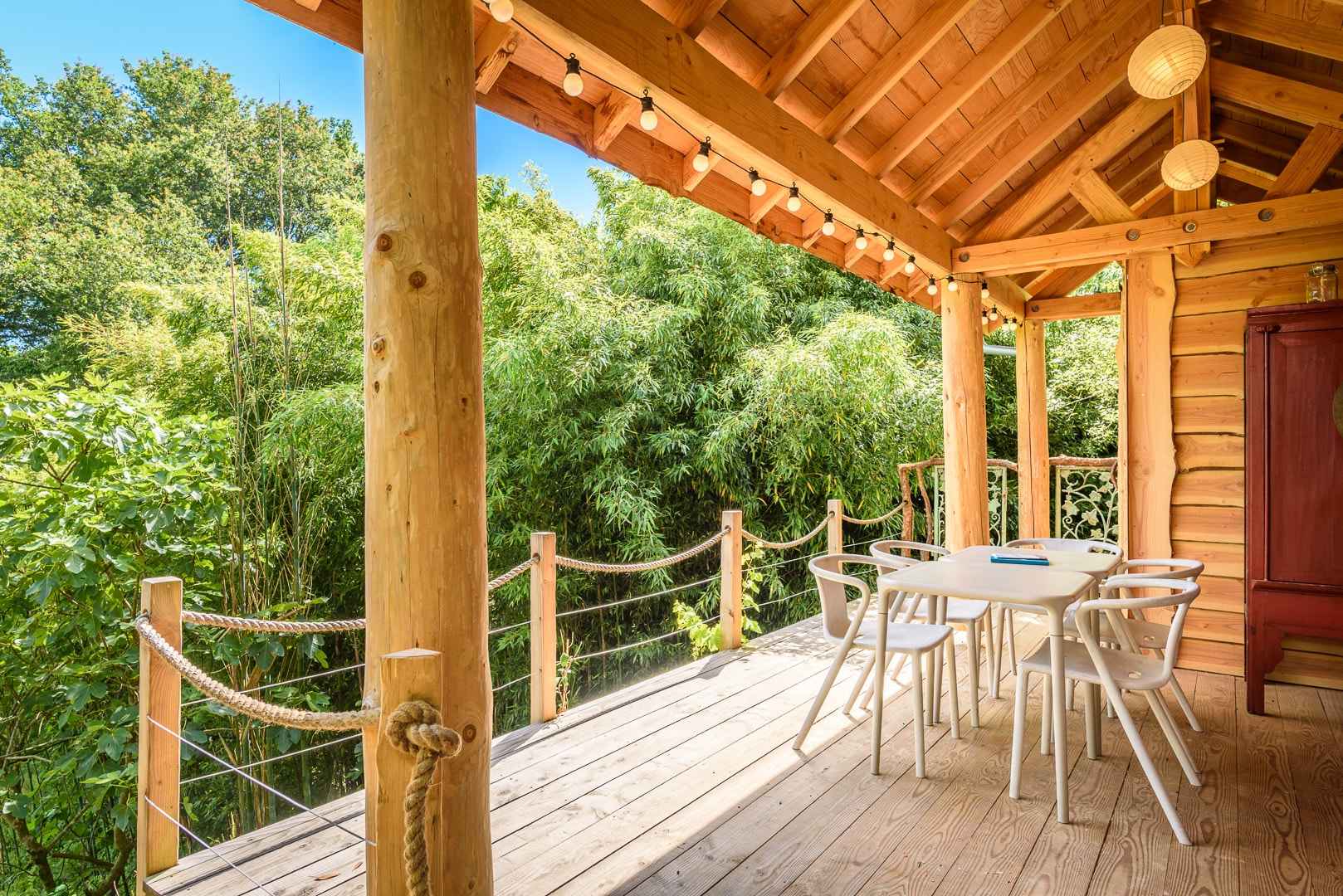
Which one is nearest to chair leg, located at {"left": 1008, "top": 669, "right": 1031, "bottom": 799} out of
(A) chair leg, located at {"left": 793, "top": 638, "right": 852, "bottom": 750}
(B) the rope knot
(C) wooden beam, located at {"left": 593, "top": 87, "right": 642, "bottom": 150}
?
(A) chair leg, located at {"left": 793, "top": 638, "right": 852, "bottom": 750}

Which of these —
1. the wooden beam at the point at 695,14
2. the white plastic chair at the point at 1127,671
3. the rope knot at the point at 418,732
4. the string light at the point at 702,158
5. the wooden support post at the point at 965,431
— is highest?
the wooden beam at the point at 695,14

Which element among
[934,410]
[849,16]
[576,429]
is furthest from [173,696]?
[934,410]

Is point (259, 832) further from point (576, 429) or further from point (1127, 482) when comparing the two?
point (1127, 482)

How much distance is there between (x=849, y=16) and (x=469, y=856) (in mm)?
2962

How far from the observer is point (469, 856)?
1626mm

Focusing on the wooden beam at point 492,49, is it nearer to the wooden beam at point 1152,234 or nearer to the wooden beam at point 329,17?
the wooden beam at point 329,17

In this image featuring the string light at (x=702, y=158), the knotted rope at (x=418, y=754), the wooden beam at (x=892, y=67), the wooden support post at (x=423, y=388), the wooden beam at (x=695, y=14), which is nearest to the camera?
the knotted rope at (x=418, y=754)

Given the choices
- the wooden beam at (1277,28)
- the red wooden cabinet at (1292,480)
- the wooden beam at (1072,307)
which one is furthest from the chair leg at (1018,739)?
the wooden beam at (1072,307)

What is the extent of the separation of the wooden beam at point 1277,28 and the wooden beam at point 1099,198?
0.84 m

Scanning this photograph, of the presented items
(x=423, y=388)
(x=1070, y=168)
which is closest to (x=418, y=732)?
(x=423, y=388)

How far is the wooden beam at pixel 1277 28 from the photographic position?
301 cm

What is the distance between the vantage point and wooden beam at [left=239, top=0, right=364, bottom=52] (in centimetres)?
188

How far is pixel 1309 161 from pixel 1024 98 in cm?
135

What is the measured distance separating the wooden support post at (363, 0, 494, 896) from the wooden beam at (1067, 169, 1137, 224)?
377cm
